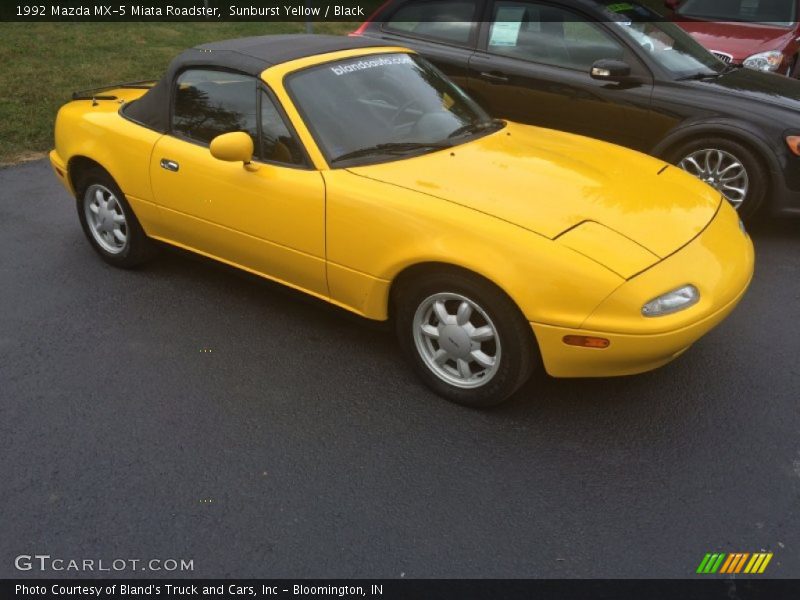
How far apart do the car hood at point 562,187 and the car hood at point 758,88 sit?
1.75 m

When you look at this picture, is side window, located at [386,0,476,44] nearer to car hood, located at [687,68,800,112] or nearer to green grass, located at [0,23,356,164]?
car hood, located at [687,68,800,112]

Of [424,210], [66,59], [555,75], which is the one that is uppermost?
[555,75]

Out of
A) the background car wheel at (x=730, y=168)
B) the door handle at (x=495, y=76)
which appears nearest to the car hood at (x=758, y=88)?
the background car wheel at (x=730, y=168)

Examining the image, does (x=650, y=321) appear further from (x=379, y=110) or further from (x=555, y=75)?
(x=555, y=75)

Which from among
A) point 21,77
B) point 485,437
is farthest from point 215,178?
point 21,77

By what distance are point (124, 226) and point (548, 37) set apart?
3.57 m

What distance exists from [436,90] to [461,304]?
1558 millimetres

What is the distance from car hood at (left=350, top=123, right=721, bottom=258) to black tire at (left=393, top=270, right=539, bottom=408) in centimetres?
33

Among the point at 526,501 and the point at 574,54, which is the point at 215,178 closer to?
the point at 526,501

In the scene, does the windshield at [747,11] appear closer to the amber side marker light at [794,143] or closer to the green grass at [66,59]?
the amber side marker light at [794,143]

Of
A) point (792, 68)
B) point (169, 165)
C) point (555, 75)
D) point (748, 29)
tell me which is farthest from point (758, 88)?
point (169, 165)

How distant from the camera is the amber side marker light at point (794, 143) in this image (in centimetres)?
505

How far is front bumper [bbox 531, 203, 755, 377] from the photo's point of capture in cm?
299

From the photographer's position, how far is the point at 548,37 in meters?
6.05
